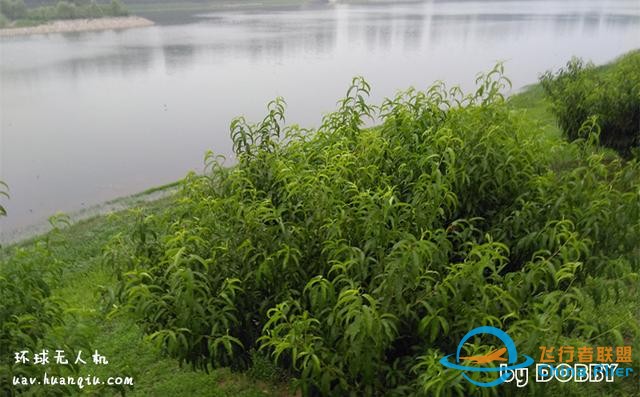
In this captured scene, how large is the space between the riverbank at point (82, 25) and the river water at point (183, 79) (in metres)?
1.65

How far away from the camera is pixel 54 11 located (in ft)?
113

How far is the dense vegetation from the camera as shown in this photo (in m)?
32.4

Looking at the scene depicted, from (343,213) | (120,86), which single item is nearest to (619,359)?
(343,213)

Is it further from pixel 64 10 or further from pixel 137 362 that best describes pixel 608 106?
pixel 64 10

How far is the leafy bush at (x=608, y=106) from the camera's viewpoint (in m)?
5.52

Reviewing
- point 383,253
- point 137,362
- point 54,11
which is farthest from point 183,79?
point 54,11

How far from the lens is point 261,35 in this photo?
30.5m

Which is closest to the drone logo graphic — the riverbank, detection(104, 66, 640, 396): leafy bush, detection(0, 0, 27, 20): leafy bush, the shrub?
detection(104, 66, 640, 396): leafy bush

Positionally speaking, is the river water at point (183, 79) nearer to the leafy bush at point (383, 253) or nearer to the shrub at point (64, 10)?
the shrub at point (64, 10)

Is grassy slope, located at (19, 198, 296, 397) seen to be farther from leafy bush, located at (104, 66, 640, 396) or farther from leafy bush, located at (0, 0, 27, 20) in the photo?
leafy bush, located at (0, 0, 27, 20)

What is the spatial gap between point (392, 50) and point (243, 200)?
23508 millimetres

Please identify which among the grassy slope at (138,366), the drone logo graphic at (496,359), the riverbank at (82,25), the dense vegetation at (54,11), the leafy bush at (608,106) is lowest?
the grassy slope at (138,366)

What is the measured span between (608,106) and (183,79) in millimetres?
15711

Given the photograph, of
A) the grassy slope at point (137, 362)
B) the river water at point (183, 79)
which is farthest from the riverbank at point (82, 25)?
the grassy slope at point (137, 362)
